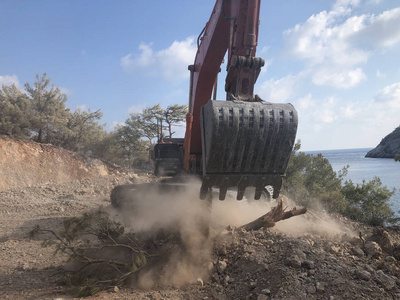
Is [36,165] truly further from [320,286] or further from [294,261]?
[320,286]

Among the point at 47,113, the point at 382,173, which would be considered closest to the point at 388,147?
the point at 382,173

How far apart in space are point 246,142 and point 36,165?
13728 mm

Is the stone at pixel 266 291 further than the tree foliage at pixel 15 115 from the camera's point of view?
No

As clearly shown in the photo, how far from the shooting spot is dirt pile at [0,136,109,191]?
12.9 metres

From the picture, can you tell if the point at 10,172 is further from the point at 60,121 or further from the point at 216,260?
the point at 216,260

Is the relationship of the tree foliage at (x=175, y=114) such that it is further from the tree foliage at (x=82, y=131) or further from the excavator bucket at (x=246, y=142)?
the excavator bucket at (x=246, y=142)

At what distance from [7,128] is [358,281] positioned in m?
16.5

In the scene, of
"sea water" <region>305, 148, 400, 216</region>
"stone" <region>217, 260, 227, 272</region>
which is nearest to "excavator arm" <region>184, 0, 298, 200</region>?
"stone" <region>217, 260, 227, 272</region>

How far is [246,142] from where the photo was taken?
3822mm

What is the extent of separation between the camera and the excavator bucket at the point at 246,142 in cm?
372

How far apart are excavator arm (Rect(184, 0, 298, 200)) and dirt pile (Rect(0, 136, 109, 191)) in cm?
1166

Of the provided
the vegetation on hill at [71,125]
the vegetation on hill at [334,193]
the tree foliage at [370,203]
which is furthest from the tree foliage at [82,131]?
the tree foliage at [370,203]

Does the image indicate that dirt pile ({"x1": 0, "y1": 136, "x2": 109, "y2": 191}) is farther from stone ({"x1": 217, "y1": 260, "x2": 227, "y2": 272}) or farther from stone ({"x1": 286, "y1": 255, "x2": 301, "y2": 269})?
stone ({"x1": 286, "y1": 255, "x2": 301, "y2": 269})

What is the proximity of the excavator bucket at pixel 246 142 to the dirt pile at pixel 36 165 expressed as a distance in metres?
11.7
